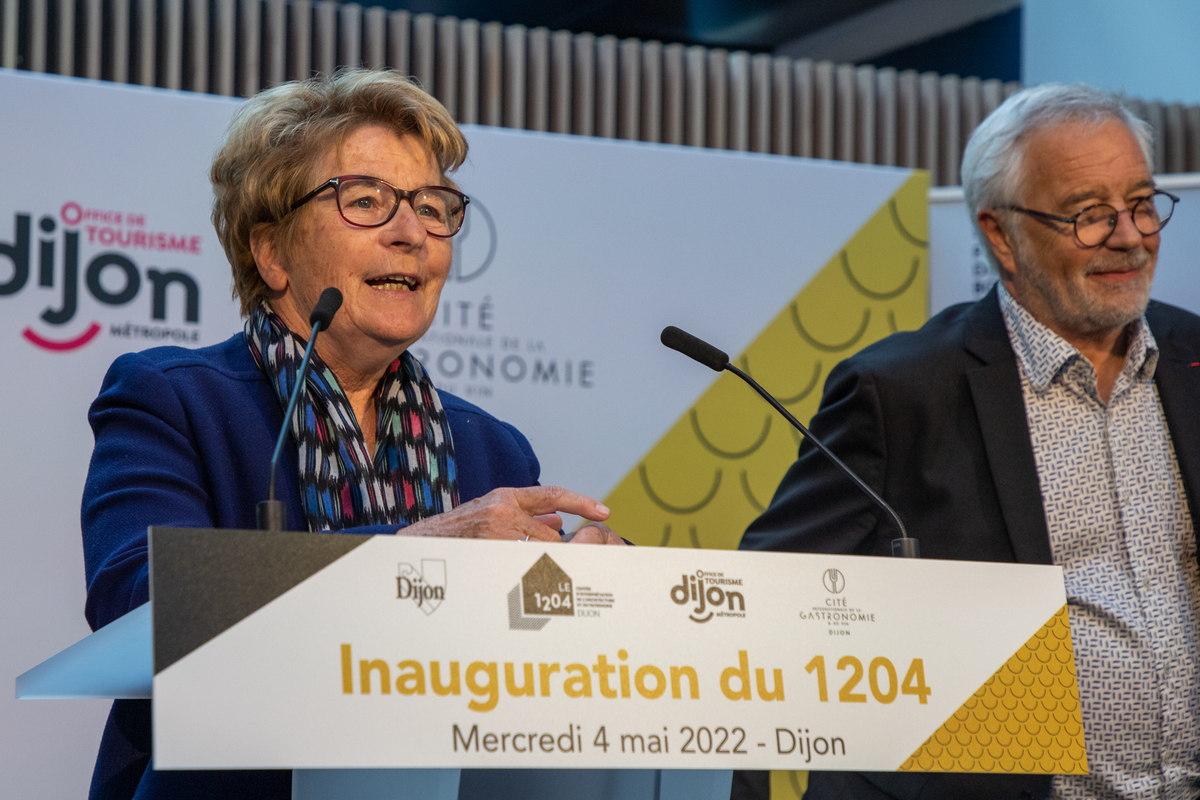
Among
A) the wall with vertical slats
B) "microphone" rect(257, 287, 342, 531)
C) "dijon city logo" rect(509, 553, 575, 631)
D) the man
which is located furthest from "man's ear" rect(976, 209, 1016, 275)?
the wall with vertical slats

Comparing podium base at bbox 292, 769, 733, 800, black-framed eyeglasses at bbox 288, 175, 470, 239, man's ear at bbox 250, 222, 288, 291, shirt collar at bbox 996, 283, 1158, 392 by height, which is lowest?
podium base at bbox 292, 769, 733, 800

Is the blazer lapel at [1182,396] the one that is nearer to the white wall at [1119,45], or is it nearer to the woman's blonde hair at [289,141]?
the woman's blonde hair at [289,141]

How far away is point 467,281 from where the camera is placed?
354cm

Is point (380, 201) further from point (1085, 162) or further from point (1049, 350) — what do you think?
point (1085, 162)

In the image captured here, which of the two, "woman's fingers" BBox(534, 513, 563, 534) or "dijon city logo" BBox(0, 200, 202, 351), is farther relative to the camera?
"dijon city logo" BBox(0, 200, 202, 351)

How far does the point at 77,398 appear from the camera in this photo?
3.22 m

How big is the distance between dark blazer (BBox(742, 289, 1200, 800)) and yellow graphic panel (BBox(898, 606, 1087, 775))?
35.1 inches

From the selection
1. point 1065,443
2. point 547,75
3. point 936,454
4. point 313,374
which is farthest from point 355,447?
point 547,75

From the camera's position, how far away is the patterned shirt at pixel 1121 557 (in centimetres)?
215

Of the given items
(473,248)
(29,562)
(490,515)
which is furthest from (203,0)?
(490,515)

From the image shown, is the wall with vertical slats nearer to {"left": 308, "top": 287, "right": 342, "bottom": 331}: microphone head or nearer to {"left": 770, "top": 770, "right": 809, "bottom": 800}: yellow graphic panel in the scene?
{"left": 770, "top": 770, "right": 809, "bottom": 800}: yellow graphic panel

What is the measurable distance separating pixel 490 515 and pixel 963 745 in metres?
0.52

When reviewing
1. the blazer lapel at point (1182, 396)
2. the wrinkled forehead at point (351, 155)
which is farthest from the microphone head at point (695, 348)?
the blazer lapel at point (1182, 396)

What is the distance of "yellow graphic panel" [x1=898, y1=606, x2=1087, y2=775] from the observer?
1.23 m
